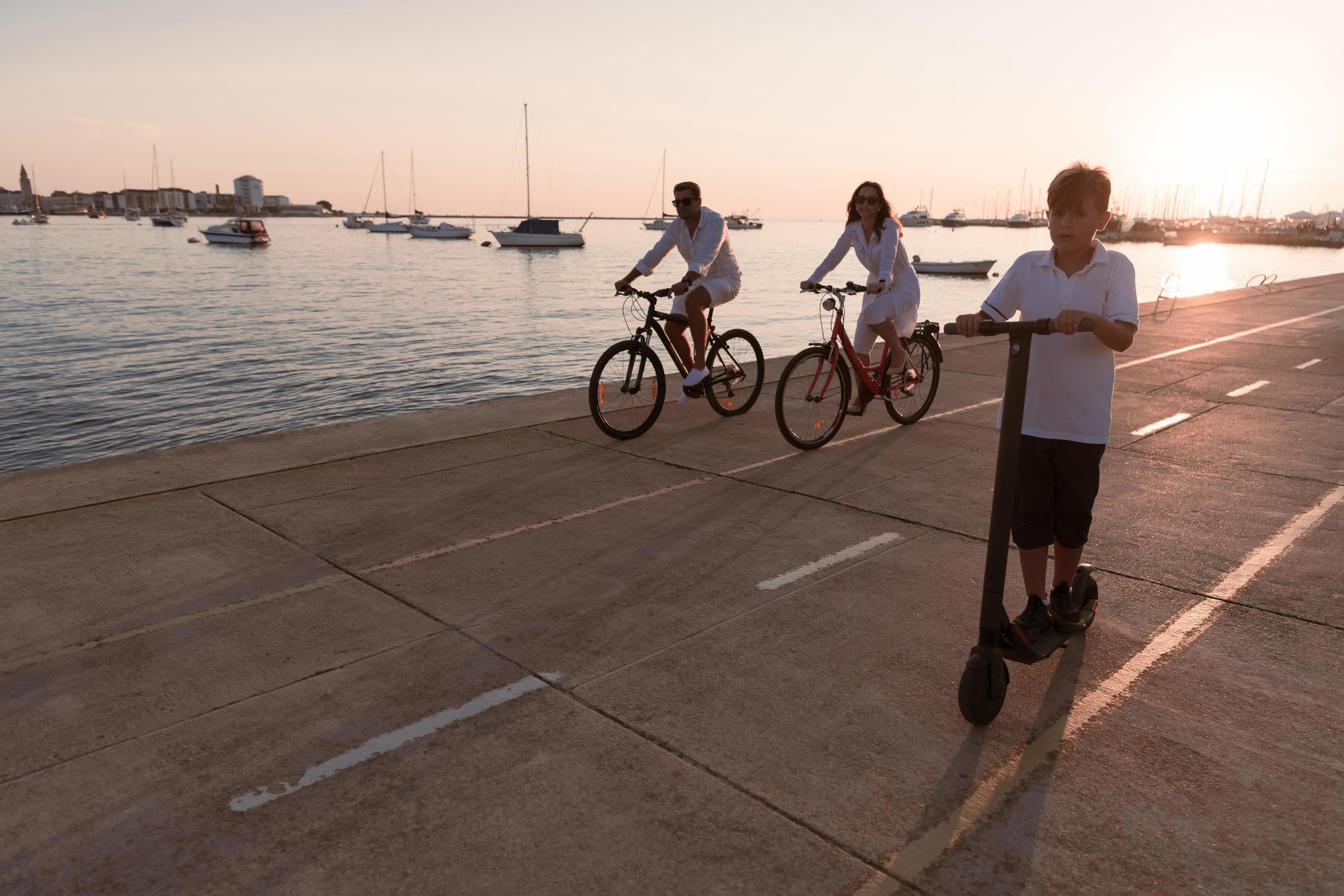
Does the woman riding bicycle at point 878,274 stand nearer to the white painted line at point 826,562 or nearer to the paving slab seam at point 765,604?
the white painted line at point 826,562

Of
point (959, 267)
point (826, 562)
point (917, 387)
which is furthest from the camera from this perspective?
point (959, 267)

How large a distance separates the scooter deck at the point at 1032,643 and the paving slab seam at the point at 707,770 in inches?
48.0

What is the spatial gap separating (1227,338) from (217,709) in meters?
16.4

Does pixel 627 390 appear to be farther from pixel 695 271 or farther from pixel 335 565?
pixel 335 565

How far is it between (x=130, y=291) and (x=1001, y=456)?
2089 inches

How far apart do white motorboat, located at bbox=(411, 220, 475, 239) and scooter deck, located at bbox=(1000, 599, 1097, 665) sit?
5236 inches

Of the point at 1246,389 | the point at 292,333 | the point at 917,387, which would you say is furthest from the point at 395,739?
the point at 292,333

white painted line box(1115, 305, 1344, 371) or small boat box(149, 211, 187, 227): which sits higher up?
small boat box(149, 211, 187, 227)

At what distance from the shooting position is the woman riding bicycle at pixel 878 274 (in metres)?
7.38

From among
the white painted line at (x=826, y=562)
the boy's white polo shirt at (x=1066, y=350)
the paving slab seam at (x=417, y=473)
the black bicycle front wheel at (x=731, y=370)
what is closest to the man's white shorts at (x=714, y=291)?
the black bicycle front wheel at (x=731, y=370)

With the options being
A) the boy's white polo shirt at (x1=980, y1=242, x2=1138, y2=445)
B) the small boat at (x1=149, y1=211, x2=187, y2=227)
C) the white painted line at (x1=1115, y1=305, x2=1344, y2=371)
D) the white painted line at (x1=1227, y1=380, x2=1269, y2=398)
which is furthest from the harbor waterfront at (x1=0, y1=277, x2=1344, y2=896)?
the small boat at (x1=149, y1=211, x2=187, y2=227)

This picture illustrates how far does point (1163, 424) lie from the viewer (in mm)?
8375

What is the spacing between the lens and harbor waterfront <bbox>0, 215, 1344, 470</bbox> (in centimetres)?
1731

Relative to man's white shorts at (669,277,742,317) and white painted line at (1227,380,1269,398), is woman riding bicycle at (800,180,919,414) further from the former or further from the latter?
A: white painted line at (1227,380,1269,398)
